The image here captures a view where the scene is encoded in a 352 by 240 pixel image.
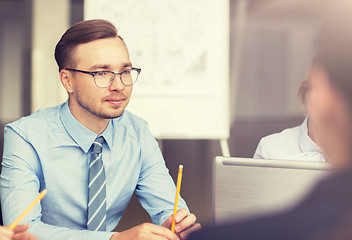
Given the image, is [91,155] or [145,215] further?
[145,215]

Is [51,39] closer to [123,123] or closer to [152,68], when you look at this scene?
[152,68]

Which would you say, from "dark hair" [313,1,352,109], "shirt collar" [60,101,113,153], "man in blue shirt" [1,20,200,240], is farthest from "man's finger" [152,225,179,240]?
"dark hair" [313,1,352,109]

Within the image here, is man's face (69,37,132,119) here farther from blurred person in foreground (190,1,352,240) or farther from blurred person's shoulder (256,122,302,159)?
blurred person in foreground (190,1,352,240)

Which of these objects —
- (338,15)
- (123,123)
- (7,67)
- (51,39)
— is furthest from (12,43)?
(338,15)

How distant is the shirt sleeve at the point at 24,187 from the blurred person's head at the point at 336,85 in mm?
669

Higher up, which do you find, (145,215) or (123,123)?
(123,123)

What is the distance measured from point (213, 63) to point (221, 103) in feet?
0.79

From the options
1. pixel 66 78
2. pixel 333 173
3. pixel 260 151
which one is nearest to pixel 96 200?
pixel 66 78

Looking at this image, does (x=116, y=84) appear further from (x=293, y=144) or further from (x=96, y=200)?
(x=293, y=144)

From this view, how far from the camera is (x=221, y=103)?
246cm

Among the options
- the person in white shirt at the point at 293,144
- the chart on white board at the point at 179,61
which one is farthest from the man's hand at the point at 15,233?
the chart on white board at the point at 179,61

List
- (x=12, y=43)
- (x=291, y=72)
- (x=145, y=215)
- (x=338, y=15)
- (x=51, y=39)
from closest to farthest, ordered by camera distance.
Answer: (x=338, y=15) < (x=51, y=39) < (x=145, y=215) < (x=12, y=43) < (x=291, y=72)

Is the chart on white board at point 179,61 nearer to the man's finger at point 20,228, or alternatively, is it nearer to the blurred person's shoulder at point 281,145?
the blurred person's shoulder at point 281,145

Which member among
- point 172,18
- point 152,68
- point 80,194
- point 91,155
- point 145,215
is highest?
point 172,18
